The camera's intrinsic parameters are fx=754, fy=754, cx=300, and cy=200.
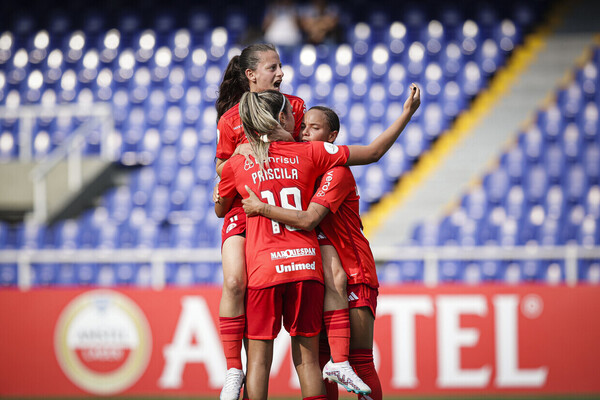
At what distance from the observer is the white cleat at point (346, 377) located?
10.3ft

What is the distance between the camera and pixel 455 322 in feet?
20.4

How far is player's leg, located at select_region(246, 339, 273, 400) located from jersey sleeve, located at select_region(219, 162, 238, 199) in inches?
25.8

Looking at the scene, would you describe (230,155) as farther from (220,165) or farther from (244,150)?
(244,150)

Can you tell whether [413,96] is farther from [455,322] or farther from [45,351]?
[45,351]

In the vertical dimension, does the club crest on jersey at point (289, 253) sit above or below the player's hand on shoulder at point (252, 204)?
below

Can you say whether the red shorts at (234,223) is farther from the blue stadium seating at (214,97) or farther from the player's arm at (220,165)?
the blue stadium seating at (214,97)

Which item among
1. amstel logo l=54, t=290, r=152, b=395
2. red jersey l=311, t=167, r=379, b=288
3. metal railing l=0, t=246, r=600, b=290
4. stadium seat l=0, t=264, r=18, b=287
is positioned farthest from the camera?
stadium seat l=0, t=264, r=18, b=287

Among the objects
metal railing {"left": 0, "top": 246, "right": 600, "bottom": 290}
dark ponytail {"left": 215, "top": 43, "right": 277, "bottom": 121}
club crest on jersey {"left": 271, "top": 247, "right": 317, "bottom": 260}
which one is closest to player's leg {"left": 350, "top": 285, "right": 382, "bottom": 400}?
club crest on jersey {"left": 271, "top": 247, "right": 317, "bottom": 260}

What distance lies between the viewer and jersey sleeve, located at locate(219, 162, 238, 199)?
332 centimetres

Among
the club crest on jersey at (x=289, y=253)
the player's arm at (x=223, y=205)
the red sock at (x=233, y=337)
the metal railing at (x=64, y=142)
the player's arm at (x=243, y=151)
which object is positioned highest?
the metal railing at (x=64, y=142)

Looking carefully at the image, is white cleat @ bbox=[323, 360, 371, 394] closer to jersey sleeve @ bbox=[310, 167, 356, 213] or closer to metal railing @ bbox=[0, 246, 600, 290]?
jersey sleeve @ bbox=[310, 167, 356, 213]

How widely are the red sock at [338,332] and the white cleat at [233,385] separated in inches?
16.3

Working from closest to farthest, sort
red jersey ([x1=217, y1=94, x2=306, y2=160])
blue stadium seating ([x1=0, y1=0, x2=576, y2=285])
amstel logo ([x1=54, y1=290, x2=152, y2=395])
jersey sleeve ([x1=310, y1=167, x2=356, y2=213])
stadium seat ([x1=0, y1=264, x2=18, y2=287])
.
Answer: jersey sleeve ([x1=310, y1=167, x2=356, y2=213]) < red jersey ([x1=217, y1=94, x2=306, y2=160]) < amstel logo ([x1=54, y1=290, x2=152, y2=395]) < stadium seat ([x1=0, y1=264, x2=18, y2=287]) < blue stadium seating ([x1=0, y1=0, x2=576, y2=285])

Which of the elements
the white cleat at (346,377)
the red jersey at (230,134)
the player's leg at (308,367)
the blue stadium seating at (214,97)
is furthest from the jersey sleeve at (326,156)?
the blue stadium seating at (214,97)
